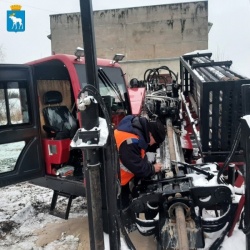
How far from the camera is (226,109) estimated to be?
8.39 ft

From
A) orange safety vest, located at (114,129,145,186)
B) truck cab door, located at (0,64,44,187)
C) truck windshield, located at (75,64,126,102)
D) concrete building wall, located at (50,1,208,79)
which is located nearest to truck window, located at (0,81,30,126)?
truck cab door, located at (0,64,44,187)

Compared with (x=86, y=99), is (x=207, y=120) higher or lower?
lower

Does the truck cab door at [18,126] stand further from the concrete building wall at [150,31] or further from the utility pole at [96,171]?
the concrete building wall at [150,31]

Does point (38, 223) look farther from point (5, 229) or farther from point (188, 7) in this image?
point (188, 7)

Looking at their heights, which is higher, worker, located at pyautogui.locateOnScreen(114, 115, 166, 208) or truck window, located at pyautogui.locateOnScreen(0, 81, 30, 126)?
truck window, located at pyautogui.locateOnScreen(0, 81, 30, 126)

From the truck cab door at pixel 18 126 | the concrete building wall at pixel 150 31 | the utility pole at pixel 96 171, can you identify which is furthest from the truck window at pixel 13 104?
the concrete building wall at pixel 150 31

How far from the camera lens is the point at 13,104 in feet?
11.9

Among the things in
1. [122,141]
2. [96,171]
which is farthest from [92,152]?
[122,141]

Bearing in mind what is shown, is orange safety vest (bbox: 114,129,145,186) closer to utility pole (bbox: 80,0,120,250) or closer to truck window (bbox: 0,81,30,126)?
utility pole (bbox: 80,0,120,250)

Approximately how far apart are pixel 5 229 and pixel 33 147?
3.82 feet

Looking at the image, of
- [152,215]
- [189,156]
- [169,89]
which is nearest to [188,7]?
[169,89]

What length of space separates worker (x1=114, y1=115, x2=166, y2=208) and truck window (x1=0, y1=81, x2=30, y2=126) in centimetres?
141

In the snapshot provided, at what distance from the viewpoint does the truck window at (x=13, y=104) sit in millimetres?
3529

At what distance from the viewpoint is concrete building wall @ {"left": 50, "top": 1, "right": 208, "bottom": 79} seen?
23.3 meters
